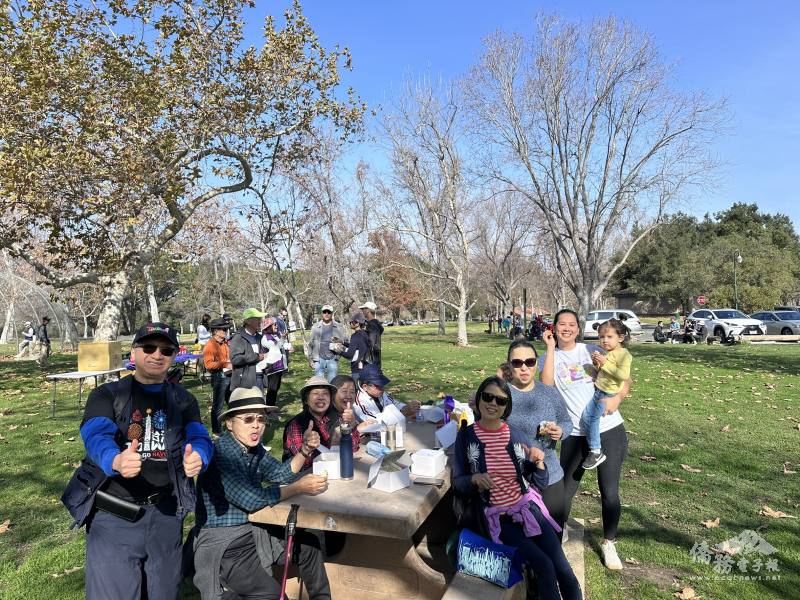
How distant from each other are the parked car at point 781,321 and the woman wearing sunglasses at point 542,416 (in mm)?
30579

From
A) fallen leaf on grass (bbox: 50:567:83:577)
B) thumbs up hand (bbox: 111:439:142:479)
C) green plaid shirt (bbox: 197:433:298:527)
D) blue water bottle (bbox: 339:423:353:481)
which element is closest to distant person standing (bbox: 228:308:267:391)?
fallen leaf on grass (bbox: 50:567:83:577)

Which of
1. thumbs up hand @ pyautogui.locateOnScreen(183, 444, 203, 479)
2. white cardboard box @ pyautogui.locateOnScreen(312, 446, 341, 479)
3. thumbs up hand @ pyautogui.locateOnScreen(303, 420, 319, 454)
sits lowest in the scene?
white cardboard box @ pyautogui.locateOnScreen(312, 446, 341, 479)

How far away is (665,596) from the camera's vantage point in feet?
12.0

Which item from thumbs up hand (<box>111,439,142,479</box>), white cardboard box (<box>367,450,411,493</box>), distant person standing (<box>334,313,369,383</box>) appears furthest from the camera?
distant person standing (<box>334,313,369,383</box>)

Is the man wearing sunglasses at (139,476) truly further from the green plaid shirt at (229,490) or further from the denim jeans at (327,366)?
the denim jeans at (327,366)

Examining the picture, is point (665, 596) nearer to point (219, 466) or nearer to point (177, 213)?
point (219, 466)

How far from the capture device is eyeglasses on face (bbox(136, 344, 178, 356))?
2625 mm

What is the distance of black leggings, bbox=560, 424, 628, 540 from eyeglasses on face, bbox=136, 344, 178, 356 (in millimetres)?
2772

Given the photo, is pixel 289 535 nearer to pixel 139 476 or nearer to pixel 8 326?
pixel 139 476

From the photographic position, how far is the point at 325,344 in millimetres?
9719

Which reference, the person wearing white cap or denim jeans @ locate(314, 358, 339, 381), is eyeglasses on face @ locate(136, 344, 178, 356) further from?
denim jeans @ locate(314, 358, 339, 381)

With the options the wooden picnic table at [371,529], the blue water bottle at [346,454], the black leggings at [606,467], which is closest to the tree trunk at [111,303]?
the wooden picnic table at [371,529]

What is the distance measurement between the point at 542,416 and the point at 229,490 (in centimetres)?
201

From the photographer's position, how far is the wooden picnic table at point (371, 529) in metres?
2.79
